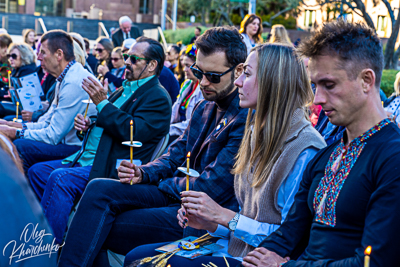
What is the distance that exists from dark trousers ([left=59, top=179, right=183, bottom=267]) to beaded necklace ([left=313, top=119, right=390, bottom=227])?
136 cm

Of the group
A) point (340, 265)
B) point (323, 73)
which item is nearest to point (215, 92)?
point (323, 73)

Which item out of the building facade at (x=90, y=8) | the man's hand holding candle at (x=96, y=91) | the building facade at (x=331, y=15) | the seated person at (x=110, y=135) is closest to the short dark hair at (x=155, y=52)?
the seated person at (x=110, y=135)

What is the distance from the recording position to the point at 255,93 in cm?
264

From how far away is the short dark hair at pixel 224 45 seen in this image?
334 cm

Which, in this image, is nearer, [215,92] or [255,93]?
[255,93]

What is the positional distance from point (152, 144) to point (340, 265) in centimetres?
257

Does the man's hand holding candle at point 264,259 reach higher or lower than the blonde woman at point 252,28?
lower

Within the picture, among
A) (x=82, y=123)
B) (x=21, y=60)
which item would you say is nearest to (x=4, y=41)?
(x=21, y=60)

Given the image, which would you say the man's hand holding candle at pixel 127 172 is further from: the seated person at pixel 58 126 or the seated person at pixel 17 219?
the seated person at pixel 17 219

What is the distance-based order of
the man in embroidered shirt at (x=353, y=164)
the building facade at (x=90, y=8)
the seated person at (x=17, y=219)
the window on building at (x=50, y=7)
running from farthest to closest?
the window on building at (x=50, y=7) → the building facade at (x=90, y=8) → the man in embroidered shirt at (x=353, y=164) → the seated person at (x=17, y=219)

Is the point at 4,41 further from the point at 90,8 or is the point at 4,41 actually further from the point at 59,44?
the point at 90,8

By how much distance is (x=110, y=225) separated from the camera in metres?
3.19

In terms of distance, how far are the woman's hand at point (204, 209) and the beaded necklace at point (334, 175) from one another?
1.95ft

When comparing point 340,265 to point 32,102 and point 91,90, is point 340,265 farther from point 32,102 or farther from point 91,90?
point 32,102
